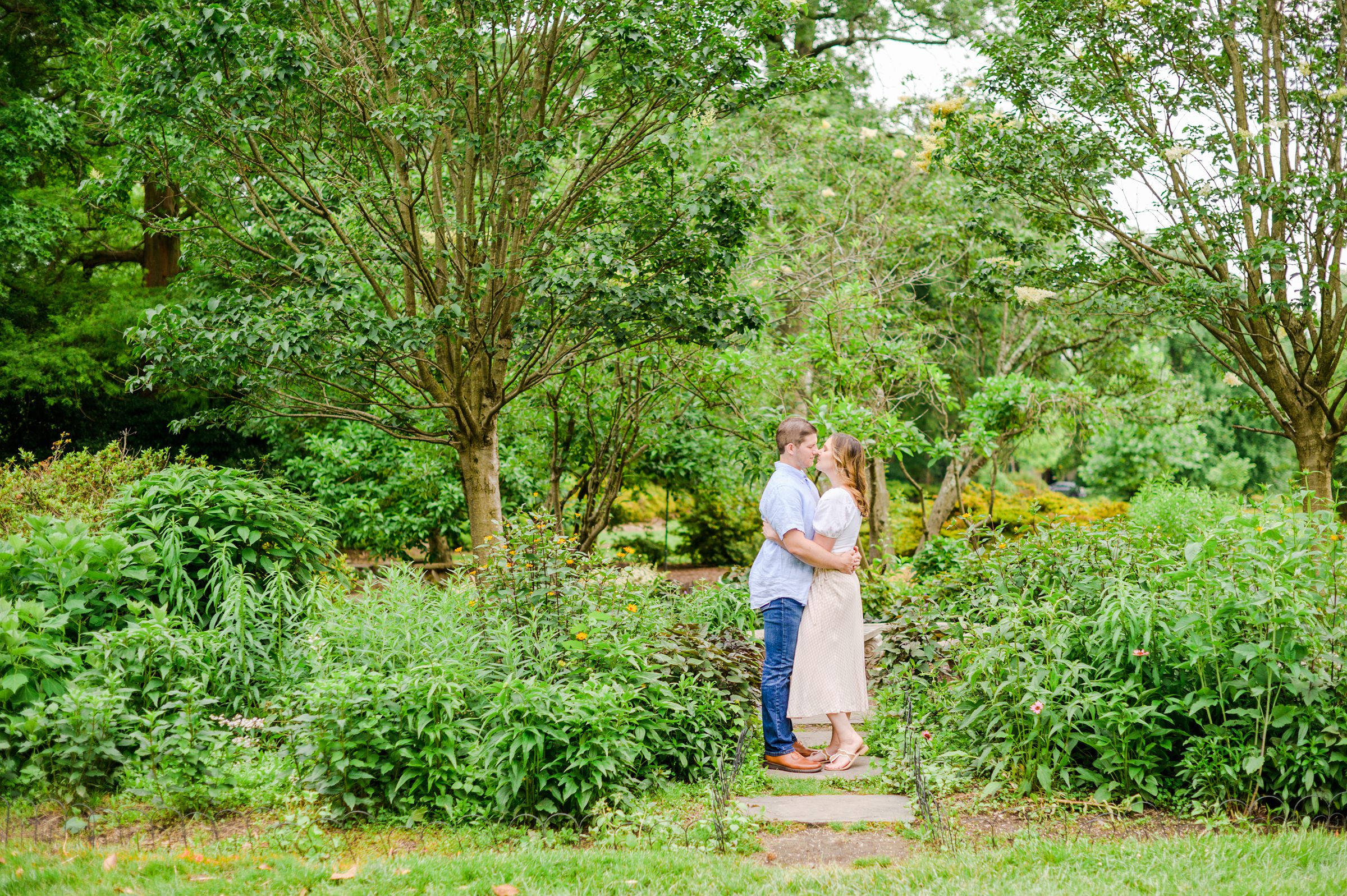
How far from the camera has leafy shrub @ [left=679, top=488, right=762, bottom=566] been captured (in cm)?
1367

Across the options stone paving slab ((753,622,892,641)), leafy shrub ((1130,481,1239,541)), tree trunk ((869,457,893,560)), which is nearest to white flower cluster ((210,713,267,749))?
stone paving slab ((753,622,892,641))

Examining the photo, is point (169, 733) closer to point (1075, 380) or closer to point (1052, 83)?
point (1052, 83)

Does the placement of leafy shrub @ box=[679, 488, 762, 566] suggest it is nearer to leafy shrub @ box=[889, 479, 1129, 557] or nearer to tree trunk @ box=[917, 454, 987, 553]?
leafy shrub @ box=[889, 479, 1129, 557]

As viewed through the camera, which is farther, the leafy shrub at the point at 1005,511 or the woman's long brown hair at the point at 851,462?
the leafy shrub at the point at 1005,511

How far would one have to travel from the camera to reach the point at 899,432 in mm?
7809

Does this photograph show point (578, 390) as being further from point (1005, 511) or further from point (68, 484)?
point (1005, 511)

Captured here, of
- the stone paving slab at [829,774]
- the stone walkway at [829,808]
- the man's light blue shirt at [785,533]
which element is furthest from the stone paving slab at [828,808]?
the man's light blue shirt at [785,533]

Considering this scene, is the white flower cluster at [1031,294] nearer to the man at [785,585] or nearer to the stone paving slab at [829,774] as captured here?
the man at [785,585]

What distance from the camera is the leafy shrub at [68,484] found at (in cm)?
642

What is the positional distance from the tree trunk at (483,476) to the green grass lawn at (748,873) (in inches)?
146

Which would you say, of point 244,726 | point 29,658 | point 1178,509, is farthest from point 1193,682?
point 1178,509

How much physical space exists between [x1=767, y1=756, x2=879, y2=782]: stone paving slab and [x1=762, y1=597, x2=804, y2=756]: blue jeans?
4.1 inches

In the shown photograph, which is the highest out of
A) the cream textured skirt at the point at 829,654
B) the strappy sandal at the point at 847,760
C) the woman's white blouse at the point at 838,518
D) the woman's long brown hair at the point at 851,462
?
the woman's long brown hair at the point at 851,462

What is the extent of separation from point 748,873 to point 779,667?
55.9 inches
